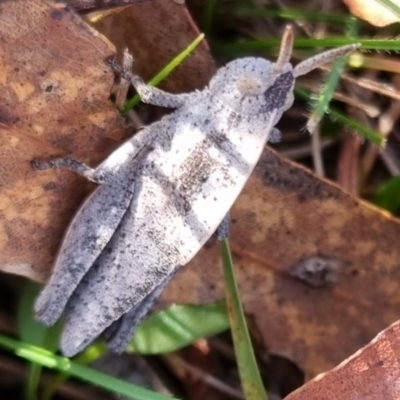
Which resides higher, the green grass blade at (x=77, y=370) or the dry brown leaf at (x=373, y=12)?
the dry brown leaf at (x=373, y=12)

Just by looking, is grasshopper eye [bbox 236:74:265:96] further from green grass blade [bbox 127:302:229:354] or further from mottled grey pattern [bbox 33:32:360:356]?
green grass blade [bbox 127:302:229:354]

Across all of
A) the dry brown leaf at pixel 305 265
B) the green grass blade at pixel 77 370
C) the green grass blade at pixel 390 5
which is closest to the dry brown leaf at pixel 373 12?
the green grass blade at pixel 390 5

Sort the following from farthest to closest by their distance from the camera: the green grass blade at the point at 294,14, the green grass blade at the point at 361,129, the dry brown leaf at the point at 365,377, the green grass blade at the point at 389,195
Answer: the green grass blade at the point at 389,195 → the green grass blade at the point at 294,14 → the green grass blade at the point at 361,129 → the dry brown leaf at the point at 365,377

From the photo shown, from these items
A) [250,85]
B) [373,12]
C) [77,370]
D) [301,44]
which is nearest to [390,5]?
[373,12]

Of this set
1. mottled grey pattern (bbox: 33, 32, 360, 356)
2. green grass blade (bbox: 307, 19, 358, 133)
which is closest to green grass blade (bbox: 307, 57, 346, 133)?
green grass blade (bbox: 307, 19, 358, 133)

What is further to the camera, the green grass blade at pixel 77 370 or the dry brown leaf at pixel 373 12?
the dry brown leaf at pixel 373 12

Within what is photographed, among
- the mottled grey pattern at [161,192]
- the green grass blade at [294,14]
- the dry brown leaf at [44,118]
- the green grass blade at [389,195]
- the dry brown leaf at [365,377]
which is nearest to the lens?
the dry brown leaf at [44,118]

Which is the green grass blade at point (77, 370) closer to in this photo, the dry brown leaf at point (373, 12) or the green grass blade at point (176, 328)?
the green grass blade at point (176, 328)

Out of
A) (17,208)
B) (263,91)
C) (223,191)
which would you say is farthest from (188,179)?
(17,208)
